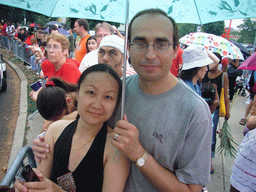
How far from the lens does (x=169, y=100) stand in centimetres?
122

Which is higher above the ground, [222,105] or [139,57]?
[139,57]

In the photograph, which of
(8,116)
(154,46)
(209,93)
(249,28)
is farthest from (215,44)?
(249,28)

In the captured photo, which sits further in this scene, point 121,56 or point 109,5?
point 121,56

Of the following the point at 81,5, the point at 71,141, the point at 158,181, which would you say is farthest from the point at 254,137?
the point at 81,5

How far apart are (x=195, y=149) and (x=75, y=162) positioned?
0.79 metres

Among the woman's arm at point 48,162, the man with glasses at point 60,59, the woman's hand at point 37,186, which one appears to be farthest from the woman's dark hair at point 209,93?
the woman's hand at point 37,186

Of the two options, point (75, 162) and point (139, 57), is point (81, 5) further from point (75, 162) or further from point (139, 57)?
point (75, 162)

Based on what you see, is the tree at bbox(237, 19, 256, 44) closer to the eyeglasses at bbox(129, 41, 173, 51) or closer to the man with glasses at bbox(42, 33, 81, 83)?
the man with glasses at bbox(42, 33, 81, 83)

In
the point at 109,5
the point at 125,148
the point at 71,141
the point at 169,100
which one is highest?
the point at 109,5

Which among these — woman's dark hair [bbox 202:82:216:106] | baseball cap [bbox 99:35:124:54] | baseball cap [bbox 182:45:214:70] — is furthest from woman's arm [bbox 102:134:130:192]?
woman's dark hair [bbox 202:82:216:106]

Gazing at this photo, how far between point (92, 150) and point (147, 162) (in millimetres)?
402

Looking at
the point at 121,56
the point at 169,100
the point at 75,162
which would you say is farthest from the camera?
the point at 121,56

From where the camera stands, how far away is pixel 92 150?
132cm

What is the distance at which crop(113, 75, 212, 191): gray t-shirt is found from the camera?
3.68ft
